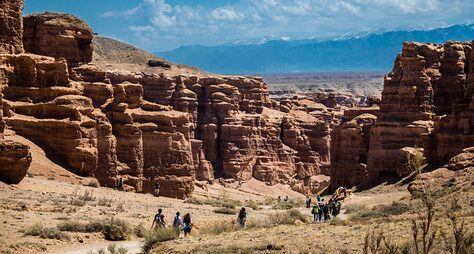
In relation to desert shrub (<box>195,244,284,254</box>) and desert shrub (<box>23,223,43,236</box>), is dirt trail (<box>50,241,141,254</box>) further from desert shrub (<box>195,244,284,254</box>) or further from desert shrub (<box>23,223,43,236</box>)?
desert shrub (<box>195,244,284,254</box>)

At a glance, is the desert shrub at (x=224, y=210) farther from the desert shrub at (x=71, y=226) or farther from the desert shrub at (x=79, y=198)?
the desert shrub at (x=71, y=226)

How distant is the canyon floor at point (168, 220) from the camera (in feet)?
66.7

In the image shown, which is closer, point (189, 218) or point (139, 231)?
point (189, 218)

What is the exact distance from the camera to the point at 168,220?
31.0 metres

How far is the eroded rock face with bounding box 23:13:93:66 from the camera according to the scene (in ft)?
161

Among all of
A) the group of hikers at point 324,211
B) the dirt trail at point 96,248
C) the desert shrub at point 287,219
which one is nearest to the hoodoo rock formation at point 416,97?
the group of hikers at point 324,211

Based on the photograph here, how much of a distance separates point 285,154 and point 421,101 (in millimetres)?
39292

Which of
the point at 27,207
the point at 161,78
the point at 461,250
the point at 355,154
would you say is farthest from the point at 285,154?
the point at 461,250

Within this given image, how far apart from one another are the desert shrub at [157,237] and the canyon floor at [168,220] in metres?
0.26

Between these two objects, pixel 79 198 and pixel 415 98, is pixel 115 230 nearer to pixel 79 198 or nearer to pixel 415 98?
→ pixel 79 198

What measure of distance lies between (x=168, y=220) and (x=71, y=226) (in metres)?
6.31

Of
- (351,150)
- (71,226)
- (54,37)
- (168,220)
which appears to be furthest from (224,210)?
(351,150)

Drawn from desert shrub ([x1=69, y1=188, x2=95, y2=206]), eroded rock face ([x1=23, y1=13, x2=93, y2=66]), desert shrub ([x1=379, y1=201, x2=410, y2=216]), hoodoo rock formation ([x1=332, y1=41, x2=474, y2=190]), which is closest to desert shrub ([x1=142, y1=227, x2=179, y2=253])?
desert shrub ([x1=379, y1=201, x2=410, y2=216])

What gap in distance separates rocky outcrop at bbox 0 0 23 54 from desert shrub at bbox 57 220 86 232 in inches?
697
